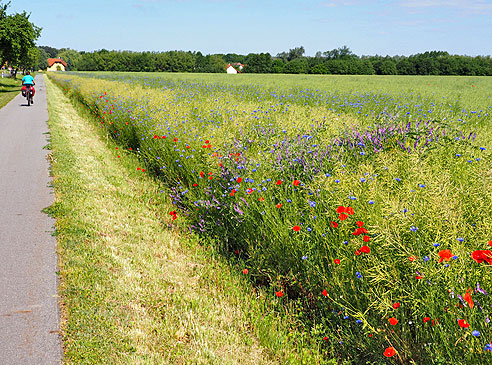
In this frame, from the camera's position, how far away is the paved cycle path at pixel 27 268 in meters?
2.95

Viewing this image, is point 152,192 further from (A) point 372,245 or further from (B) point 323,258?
(A) point 372,245

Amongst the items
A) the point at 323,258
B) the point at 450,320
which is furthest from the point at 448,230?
the point at 323,258

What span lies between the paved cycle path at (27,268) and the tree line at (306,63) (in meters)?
62.8

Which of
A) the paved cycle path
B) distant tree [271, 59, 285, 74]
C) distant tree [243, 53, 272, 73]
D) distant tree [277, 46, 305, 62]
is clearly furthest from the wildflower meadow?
distant tree [277, 46, 305, 62]

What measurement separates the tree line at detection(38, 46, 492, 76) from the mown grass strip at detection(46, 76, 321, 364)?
206 feet

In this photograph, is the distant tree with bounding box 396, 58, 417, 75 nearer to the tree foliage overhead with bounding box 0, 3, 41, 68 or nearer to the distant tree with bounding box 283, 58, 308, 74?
the distant tree with bounding box 283, 58, 308, 74

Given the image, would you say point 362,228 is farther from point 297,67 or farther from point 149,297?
point 297,67

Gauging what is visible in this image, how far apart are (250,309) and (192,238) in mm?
1635

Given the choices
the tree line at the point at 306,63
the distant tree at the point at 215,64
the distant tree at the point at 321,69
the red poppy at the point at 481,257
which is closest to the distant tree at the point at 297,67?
the tree line at the point at 306,63

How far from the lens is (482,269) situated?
7.48ft

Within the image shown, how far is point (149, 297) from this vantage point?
3594mm

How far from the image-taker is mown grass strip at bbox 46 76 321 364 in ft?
9.51

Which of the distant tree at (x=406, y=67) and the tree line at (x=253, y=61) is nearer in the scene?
the tree line at (x=253, y=61)

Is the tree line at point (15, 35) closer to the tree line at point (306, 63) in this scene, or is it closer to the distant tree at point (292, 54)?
the tree line at point (306, 63)
